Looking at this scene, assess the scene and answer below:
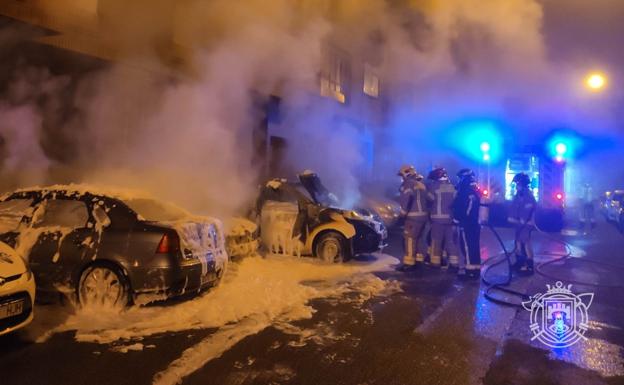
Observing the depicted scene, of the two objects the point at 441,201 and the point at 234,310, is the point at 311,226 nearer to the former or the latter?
the point at 441,201

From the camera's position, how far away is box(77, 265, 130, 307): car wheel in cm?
521

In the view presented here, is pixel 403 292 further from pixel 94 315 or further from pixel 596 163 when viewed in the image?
pixel 596 163

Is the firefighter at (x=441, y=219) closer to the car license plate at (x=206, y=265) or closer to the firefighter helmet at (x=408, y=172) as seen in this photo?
the firefighter helmet at (x=408, y=172)

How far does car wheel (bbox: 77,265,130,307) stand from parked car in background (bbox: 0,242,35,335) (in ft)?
2.64

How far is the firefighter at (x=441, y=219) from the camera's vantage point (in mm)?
8114

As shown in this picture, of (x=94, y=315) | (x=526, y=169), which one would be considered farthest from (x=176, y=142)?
(x=526, y=169)

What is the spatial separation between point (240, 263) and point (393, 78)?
362 inches

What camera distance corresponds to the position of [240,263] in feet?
24.8

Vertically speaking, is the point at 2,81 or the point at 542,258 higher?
the point at 2,81

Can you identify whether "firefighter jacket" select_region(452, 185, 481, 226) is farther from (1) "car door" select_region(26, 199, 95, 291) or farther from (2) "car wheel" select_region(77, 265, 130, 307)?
(1) "car door" select_region(26, 199, 95, 291)

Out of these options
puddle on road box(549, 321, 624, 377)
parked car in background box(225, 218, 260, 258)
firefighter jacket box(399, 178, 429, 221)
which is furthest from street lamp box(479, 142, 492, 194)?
puddle on road box(549, 321, 624, 377)

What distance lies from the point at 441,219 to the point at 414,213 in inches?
18.2

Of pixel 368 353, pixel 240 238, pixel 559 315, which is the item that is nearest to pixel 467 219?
pixel 559 315

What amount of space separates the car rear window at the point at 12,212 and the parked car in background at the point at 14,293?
1.25 meters
